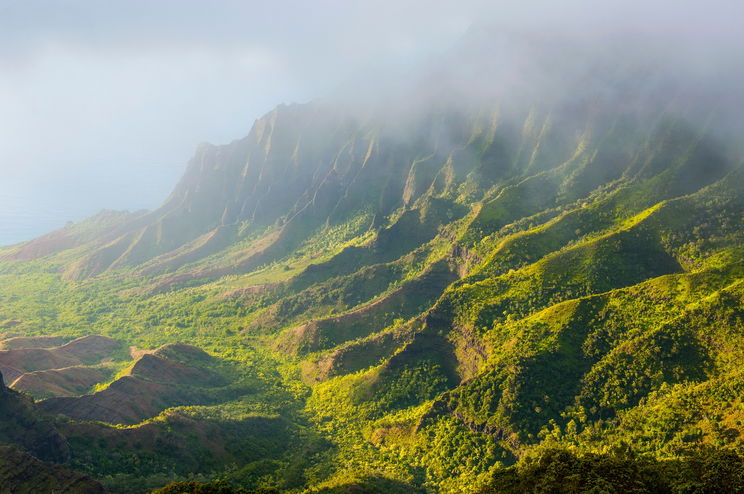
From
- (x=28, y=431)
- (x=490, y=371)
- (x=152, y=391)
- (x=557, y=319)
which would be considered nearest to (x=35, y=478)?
(x=28, y=431)

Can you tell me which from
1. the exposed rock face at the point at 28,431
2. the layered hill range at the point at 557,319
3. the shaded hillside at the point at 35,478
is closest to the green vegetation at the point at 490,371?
the exposed rock face at the point at 28,431

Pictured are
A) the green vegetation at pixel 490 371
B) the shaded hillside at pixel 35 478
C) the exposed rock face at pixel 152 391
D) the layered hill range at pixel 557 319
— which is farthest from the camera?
the exposed rock face at pixel 152 391

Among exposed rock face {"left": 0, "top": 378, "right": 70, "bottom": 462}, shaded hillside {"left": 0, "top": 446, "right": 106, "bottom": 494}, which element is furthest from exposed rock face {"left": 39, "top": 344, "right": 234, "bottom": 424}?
shaded hillside {"left": 0, "top": 446, "right": 106, "bottom": 494}

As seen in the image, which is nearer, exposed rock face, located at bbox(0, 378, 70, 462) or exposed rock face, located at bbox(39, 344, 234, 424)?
exposed rock face, located at bbox(0, 378, 70, 462)

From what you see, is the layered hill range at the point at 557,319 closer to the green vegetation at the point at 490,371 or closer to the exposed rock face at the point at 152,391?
the green vegetation at the point at 490,371

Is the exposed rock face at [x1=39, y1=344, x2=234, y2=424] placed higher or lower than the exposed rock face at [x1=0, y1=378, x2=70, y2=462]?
lower

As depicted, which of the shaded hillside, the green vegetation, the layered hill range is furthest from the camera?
the layered hill range

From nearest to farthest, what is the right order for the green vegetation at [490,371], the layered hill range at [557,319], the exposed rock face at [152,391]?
the green vegetation at [490,371] → the layered hill range at [557,319] → the exposed rock face at [152,391]

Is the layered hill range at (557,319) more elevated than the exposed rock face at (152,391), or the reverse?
the exposed rock face at (152,391)

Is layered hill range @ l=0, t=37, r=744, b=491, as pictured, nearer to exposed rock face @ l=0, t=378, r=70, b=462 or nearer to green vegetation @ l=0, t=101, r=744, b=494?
green vegetation @ l=0, t=101, r=744, b=494

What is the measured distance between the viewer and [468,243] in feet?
534

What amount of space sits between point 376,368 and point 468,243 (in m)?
60.3

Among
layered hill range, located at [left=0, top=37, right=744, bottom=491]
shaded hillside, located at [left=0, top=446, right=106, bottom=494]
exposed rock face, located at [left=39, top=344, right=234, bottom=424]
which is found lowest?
layered hill range, located at [left=0, top=37, right=744, bottom=491]

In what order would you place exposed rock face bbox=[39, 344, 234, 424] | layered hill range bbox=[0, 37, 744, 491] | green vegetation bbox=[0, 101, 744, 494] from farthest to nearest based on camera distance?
exposed rock face bbox=[39, 344, 234, 424] < layered hill range bbox=[0, 37, 744, 491] < green vegetation bbox=[0, 101, 744, 494]
